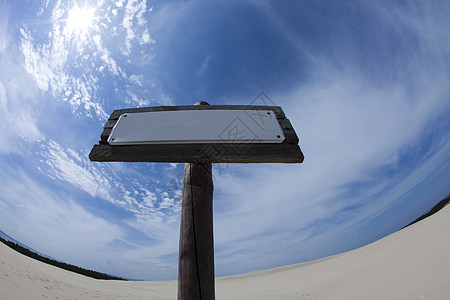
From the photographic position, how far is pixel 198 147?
1756 millimetres

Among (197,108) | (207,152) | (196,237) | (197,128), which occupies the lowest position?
(196,237)

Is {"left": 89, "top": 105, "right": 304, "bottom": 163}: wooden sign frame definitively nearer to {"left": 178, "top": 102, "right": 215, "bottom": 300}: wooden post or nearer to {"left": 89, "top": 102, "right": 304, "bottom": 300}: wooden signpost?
{"left": 89, "top": 102, "right": 304, "bottom": 300}: wooden signpost

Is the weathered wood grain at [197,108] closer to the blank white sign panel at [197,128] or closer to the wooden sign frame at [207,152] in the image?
the blank white sign panel at [197,128]

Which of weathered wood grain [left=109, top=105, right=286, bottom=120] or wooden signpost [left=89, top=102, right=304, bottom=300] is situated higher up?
weathered wood grain [left=109, top=105, right=286, bottom=120]

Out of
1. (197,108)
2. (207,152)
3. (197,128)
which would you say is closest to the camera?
(207,152)

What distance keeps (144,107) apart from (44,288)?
1155cm

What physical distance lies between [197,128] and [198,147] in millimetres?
188

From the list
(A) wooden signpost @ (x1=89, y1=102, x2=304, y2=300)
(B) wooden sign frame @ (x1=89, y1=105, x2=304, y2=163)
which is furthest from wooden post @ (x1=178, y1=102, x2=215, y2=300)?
(B) wooden sign frame @ (x1=89, y1=105, x2=304, y2=163)

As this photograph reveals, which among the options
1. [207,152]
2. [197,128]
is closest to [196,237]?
[207,152]

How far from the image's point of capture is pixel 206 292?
5.64ft

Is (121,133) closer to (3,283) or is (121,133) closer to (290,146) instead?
(290,146)

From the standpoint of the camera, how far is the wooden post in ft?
5.66

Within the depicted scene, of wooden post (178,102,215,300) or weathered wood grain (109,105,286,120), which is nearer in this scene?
wooden post (178,102,215,300)

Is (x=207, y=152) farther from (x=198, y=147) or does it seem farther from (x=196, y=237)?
(x=196, y=237)
